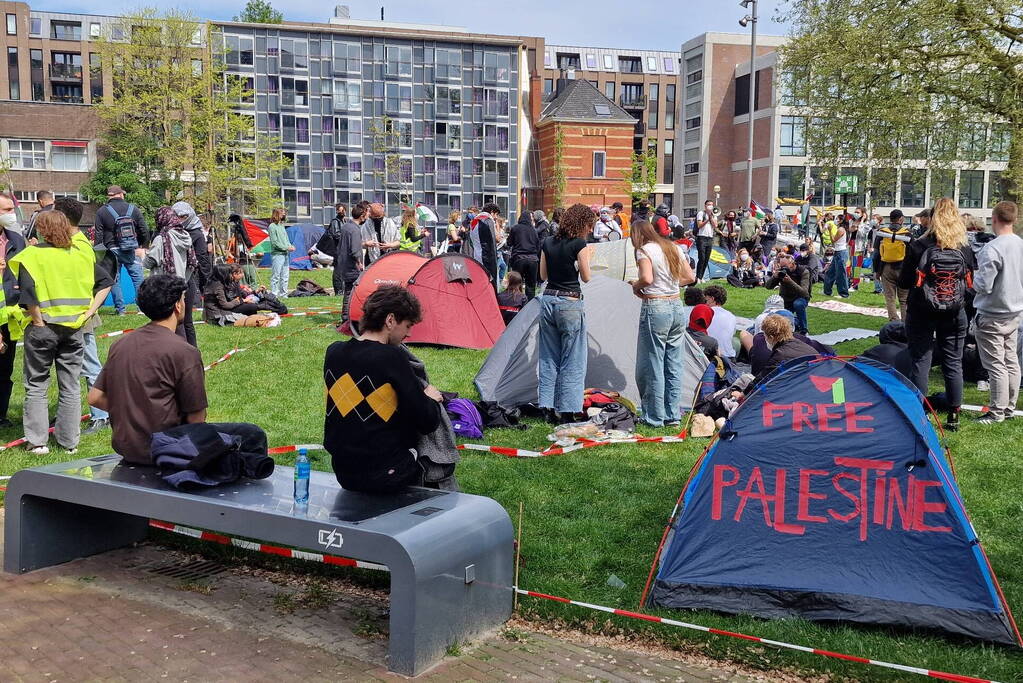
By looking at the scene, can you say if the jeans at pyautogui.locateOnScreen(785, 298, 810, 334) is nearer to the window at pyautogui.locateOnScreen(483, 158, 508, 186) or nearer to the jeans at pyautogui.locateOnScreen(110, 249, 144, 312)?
the jeans at pyautogui.locateOnScreen(110, 249, 144, 312)

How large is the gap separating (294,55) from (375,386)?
5945 centimetres

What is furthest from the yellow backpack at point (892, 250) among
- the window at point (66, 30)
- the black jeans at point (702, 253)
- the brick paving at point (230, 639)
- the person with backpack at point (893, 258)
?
the window at point (66, 30)

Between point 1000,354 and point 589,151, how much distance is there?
5894 centimetres

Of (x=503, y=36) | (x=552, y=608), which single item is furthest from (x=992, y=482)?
(x=503, y=36)

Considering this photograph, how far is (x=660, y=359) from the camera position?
8.22 meters

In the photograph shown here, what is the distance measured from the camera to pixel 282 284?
1845 centimetres

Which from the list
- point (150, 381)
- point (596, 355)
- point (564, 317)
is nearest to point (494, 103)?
point (596, 355)

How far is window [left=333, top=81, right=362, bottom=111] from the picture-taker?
5988 centimetres

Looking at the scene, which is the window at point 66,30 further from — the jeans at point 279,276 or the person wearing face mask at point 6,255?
the person wearing face mask at point 6,255

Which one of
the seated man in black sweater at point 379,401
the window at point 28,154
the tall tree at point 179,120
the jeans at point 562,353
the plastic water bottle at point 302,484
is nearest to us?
the seated man in black sweater at point 379,401

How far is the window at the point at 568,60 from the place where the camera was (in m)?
93.1

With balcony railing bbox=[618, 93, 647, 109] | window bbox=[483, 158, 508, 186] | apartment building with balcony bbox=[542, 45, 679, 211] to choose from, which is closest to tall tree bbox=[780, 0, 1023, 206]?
window bbox=[483, 158, 508, 186]

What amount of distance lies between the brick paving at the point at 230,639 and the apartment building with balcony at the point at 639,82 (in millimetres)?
86942

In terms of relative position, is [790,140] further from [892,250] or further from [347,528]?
[347,528]
